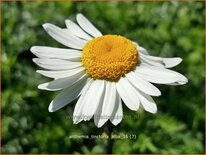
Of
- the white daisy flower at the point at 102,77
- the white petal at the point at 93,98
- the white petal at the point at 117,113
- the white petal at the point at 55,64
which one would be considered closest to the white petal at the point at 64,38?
the white daisy flower at the point at 102,77

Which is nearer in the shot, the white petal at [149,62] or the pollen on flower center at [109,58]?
the pollen on flower center at [109,58]

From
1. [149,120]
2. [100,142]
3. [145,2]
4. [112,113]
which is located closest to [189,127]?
[149,120]

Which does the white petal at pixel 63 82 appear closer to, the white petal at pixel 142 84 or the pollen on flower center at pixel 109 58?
the pollen on flower center at pixel 109 58

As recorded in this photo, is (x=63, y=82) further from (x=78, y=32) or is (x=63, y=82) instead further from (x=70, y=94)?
(x=78, y=32)

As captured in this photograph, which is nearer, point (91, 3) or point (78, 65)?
point (78, 65)

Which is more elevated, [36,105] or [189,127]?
[36,105]

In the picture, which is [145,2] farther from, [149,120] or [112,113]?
[112,113]
